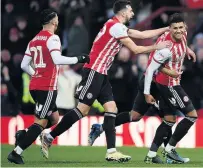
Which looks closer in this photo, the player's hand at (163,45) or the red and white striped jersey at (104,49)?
the player's hand at (163,45)

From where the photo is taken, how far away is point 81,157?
15.1 metres

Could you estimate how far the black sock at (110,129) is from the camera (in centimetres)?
1338

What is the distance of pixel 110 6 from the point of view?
2156 centimetres

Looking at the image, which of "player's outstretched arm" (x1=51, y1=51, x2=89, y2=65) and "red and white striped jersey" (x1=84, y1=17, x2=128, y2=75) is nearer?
"player's outstretched arm" (x1=51, y1=51, x2=89, y2=65)

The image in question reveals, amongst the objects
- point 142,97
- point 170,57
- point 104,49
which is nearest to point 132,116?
point 142,97

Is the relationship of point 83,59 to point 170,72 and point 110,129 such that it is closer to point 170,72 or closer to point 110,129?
point 110,129

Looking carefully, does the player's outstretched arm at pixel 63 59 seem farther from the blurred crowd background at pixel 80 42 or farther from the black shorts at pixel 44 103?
the blurred crowd background at pixel 80 42

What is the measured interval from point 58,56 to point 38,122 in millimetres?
1050

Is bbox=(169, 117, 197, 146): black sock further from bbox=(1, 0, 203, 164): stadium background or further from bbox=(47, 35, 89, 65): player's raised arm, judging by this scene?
bbox=(1, 0, 203, 164): stadium background

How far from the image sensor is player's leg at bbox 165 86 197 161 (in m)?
13.5

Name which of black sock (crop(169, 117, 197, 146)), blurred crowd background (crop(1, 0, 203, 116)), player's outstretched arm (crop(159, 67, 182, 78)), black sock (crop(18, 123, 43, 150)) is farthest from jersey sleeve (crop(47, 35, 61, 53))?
blurred crowd background (crop(1, 0, 203, 116))

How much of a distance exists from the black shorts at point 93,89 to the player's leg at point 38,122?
443 millimetres

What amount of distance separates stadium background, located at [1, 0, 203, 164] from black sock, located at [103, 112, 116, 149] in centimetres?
463

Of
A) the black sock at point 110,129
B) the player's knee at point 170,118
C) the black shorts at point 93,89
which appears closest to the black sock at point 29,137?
the black shorts at point 93,89
